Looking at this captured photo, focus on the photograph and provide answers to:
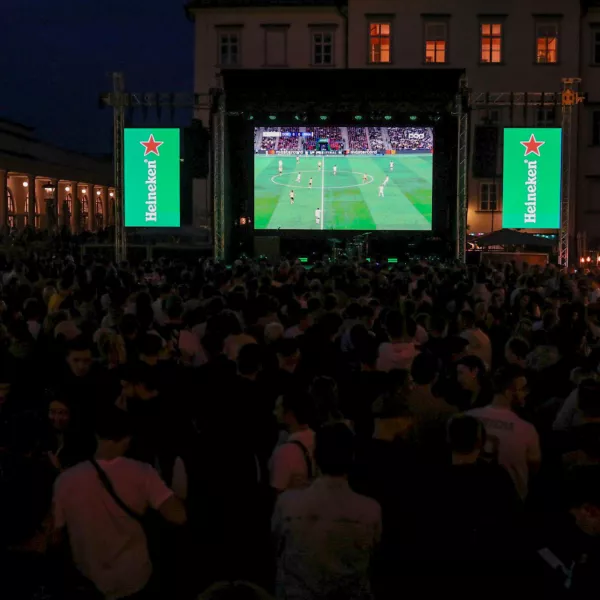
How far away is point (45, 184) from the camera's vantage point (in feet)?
155

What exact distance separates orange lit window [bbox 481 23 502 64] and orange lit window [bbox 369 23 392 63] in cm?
391

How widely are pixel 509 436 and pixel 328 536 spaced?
2.00m

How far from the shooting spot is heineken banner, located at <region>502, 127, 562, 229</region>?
24250 mm

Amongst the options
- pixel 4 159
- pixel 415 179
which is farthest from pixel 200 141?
pixel 4 159

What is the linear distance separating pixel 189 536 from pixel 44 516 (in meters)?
1.73

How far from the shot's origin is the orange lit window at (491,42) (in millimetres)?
38656

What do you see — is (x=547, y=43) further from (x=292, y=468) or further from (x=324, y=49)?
(x=292, y=468)

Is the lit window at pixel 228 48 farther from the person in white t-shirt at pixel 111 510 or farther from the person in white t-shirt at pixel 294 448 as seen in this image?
the person in white t-shirt at pixel 111 510

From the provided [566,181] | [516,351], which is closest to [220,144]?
[566,181]

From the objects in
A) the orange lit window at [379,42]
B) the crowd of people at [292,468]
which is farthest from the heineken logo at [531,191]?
the crowd of people at [292,468]

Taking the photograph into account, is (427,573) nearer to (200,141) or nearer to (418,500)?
(418,500)

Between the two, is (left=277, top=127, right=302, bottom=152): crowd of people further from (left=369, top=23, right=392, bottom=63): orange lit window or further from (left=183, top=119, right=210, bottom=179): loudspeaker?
(left=369, top=23, right=392, bottom=63): orange lit window

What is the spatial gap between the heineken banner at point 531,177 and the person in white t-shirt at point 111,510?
69.7 ft

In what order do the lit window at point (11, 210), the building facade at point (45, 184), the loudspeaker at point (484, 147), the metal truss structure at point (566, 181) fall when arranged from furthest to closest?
1. the lit window at point (11, 210)
2. the building facade at point (45, 184)
3. the loudspeaker at point (484, 147)
4. the metal truss structure at point (566, 181)
